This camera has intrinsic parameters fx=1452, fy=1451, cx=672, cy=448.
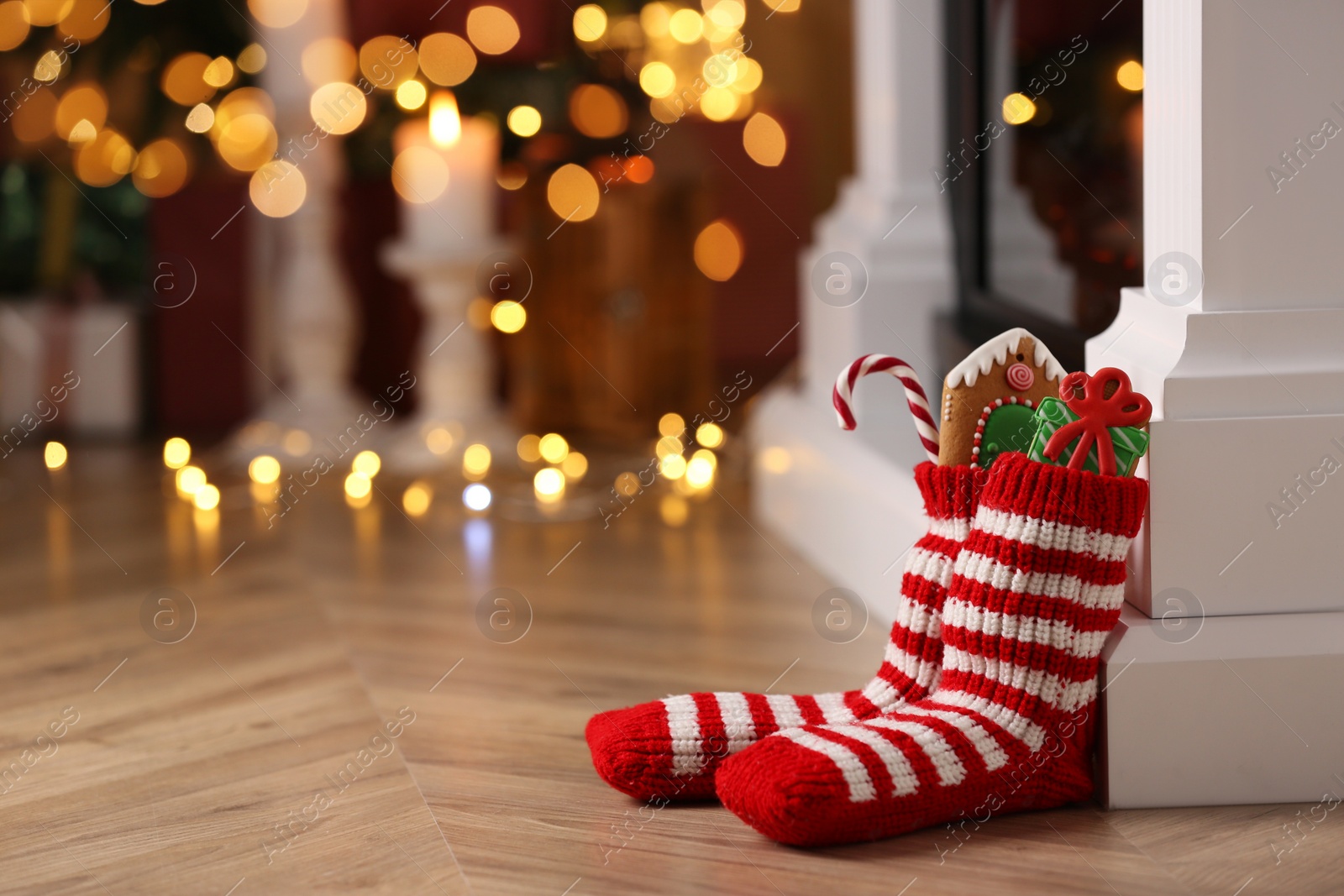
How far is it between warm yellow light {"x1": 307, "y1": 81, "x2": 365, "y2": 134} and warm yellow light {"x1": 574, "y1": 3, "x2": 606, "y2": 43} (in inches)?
12.9

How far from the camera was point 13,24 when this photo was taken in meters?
2.73

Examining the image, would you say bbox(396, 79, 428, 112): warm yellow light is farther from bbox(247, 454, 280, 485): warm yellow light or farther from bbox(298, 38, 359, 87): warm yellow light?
bbox(247, 454, 280, 485): warm yellow light

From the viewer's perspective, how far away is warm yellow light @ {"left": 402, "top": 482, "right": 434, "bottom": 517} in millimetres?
2189

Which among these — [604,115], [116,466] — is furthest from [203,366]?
[604,115]

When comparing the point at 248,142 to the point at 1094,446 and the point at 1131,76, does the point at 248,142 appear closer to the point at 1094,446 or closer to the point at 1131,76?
the point at 1131,76

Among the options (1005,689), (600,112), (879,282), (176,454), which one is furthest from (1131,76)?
(176,454)

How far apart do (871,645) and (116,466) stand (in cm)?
160

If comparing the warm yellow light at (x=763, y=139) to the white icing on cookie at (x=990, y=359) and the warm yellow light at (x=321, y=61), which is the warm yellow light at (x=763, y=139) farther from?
the white icing on cookie at (x=990, y=359)

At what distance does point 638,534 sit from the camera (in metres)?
2.04

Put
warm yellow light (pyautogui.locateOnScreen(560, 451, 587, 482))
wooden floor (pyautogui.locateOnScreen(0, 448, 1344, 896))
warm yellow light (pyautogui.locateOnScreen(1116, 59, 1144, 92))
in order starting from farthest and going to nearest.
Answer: warm yellow light (pyautogui.locateOnScreen(560, 451, 587, 482)), warm yellow light (pyautogui.locateOnScreen(1116, 59, 1144, 92)), wooden floor (pyautogui.locateOnScreen(0, 448, 1344, 896))

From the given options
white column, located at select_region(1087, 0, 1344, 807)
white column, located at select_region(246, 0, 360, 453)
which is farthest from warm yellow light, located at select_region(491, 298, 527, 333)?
white column, located at select_region(1087, 0, 1344, 807)

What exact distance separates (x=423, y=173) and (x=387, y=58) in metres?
0.47

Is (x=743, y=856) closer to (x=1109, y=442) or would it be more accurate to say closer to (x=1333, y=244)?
(x=1109, y=442)

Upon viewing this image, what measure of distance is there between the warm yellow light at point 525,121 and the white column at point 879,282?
83cm
